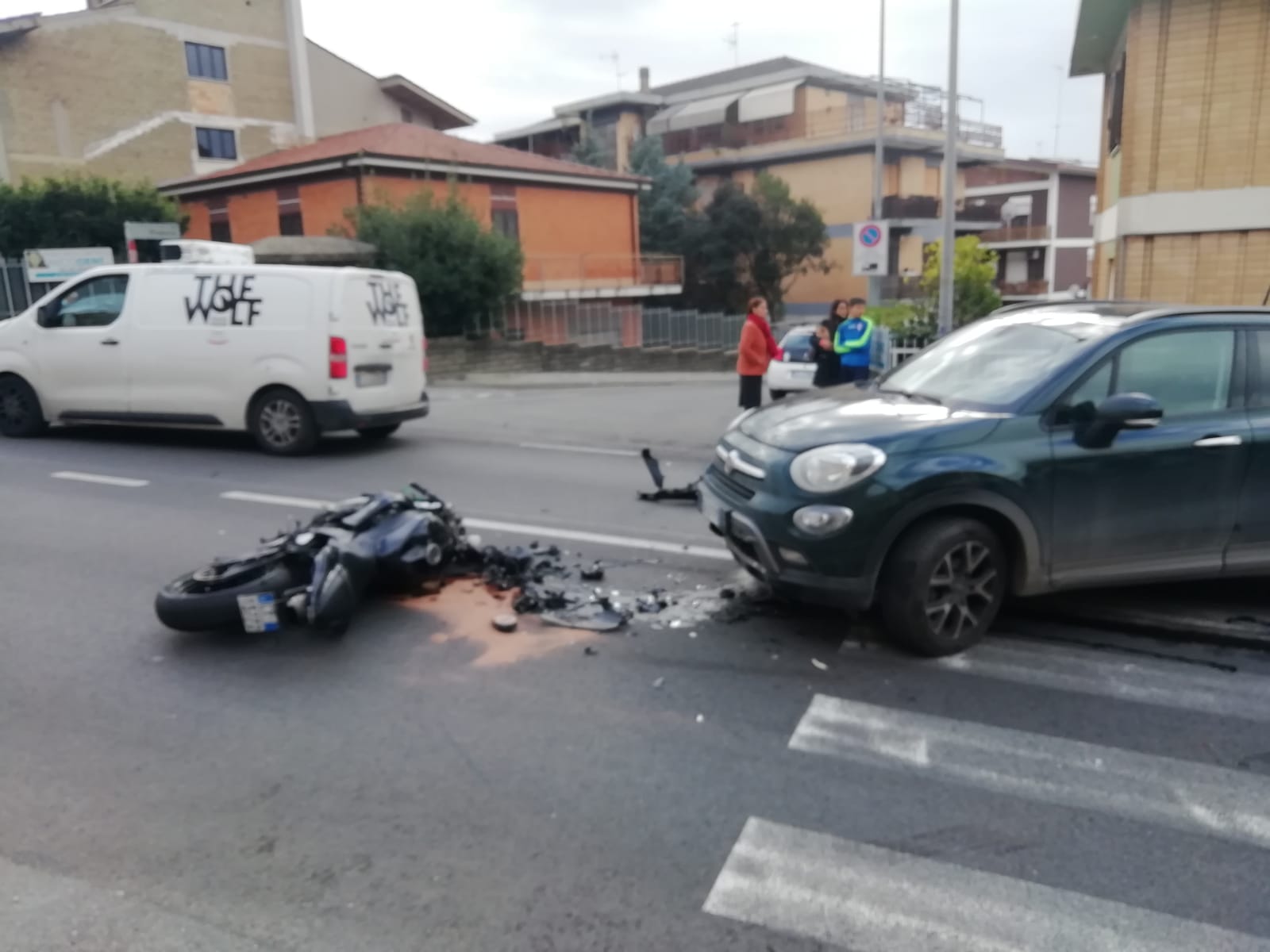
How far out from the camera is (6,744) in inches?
157

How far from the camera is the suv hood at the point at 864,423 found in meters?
4.85

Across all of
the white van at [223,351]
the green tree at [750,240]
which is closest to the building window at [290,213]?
the green tree at [750,240]

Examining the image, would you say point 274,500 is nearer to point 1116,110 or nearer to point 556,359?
point 1116,110

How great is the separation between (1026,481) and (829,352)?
7120 millimetres

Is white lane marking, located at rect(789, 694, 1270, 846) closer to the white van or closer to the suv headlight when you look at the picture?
the suv headlight

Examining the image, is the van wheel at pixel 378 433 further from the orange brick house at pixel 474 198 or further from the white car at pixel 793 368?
the orange brick house at pixel 474 198

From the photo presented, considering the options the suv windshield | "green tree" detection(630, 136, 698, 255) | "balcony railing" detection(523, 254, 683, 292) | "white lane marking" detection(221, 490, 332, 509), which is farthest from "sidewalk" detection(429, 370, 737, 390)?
the suv windshield

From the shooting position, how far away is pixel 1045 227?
56.0m

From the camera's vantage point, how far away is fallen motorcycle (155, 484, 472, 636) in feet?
16.3

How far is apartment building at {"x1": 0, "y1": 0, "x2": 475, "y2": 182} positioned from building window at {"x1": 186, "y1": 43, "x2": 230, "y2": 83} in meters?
0.04

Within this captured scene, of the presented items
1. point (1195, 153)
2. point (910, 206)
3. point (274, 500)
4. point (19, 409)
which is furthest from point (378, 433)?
point (910, 206)

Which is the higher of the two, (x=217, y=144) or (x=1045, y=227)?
(x=217, y=144)

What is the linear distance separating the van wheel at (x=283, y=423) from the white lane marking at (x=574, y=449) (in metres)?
2.37

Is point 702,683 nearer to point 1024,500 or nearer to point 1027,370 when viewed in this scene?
point 1024,500
